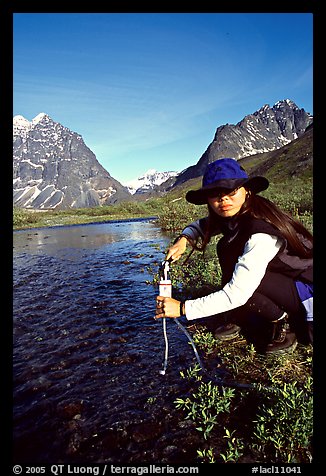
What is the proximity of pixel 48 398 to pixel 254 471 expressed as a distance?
3192 mm

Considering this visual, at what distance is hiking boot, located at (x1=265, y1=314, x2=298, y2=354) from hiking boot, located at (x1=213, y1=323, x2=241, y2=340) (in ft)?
2.78

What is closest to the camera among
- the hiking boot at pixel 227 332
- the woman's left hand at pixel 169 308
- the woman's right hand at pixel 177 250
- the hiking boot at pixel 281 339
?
the woman's left hand at pixel 169 308

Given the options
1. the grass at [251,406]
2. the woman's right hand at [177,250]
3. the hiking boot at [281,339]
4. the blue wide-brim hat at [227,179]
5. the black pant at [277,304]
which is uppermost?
the blue wide-brim hat at [227,179]

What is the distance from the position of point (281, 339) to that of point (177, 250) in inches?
96.1

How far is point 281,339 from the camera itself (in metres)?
4.95

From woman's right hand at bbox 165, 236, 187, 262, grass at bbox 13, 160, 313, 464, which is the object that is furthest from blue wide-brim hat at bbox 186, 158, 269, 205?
grass at bbox 13, 160, 313, 464

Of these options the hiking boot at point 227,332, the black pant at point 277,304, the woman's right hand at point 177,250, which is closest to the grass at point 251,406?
the hiking boot at point 227,332

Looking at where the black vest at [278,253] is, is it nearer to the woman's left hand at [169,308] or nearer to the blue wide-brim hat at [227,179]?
the blue wide-brim hat at [227,179]

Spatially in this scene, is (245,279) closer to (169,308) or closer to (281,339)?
(169,308)

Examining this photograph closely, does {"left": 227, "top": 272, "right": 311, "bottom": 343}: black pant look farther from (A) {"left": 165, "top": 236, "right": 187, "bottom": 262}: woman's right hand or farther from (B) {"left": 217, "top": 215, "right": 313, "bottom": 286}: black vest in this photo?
(A) {"left": 165, "top": 236, "right": 187, "bottom": 262}: woman's right hand

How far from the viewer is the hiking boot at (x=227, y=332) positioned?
5.72m

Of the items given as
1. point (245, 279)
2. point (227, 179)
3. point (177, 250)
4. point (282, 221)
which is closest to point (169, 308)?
point (245, 279)

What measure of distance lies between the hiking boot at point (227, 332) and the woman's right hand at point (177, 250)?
181 cm

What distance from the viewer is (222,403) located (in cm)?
398
